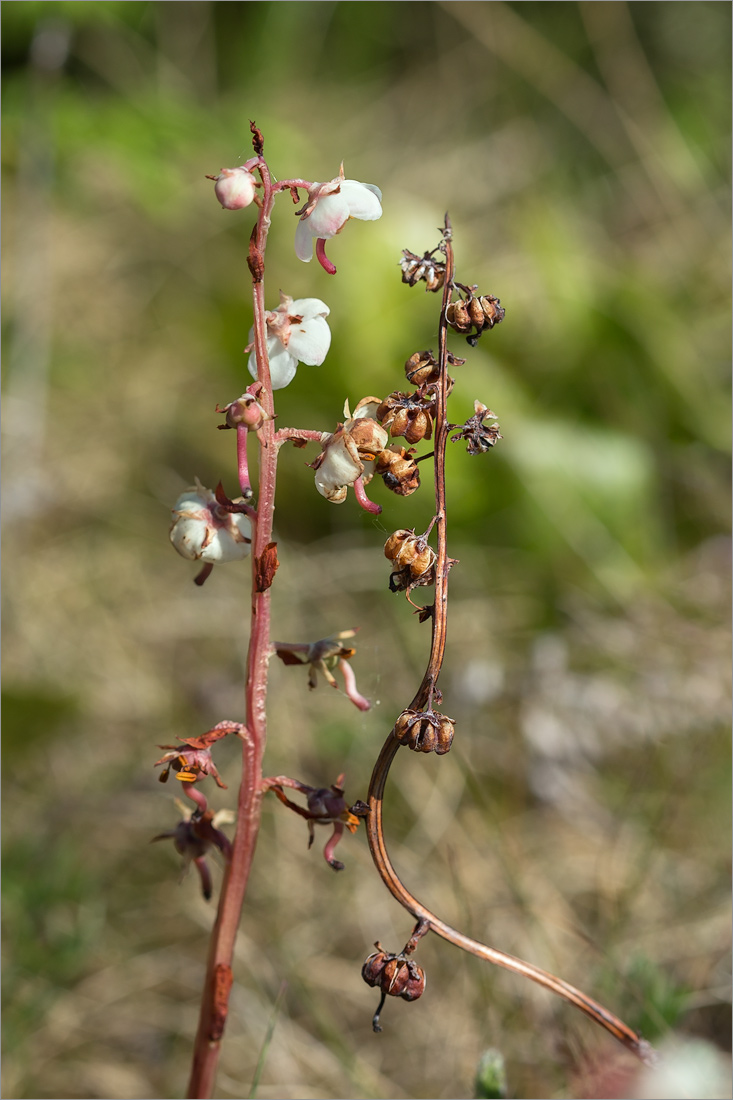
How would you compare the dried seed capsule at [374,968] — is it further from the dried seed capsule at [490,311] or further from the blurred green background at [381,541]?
the dried seed capsule at [490,311]

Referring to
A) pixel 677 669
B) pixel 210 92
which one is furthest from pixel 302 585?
pixel 210 92

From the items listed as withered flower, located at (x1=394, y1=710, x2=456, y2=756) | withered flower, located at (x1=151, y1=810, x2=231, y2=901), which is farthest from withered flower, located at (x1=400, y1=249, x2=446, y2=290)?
withered flower, located at (x1=151, y1=810, x2=231, y2=901)

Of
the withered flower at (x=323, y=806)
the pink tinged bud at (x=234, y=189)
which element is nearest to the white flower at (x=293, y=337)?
the pink tinged bud at (x=234, y=189)

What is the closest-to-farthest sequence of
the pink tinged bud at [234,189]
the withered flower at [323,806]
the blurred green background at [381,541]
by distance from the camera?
the pink tinged bud at [234,189] < the withered flower at [323,806] < the blurred green background at [381,541]

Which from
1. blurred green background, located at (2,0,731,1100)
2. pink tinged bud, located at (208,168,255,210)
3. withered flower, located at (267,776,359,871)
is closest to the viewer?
pink tinged bud, located at (208,168,255,210)

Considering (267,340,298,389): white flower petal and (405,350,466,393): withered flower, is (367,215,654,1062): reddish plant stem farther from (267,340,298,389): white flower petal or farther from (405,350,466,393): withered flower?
(267,340,298,389): white flower petal

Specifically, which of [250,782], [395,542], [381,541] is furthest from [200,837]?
[381,541]
